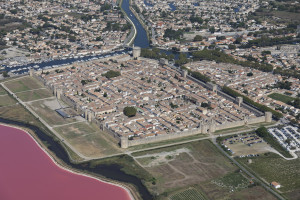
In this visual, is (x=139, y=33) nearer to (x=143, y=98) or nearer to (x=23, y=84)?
(x=23, y=84)

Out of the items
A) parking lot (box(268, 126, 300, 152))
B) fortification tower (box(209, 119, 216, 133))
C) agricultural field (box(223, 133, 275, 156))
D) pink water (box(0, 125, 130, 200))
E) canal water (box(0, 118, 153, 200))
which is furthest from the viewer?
fortification tower (box(209, 119, 216, 133))

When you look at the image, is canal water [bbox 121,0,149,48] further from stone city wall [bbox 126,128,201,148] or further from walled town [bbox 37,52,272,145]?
stone city wall [bbox 126,128,201,148]

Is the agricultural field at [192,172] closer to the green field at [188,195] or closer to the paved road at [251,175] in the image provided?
the green field at [188,195]

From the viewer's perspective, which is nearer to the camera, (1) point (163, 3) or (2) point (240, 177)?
(2) point (240, 177)

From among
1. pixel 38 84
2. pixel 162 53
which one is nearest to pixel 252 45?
pixel 162 53

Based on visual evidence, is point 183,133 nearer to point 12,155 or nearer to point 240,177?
point 240,177

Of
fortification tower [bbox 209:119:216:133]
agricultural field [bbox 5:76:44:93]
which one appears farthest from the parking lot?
agricultural field [bbox 5:76:44:93]
